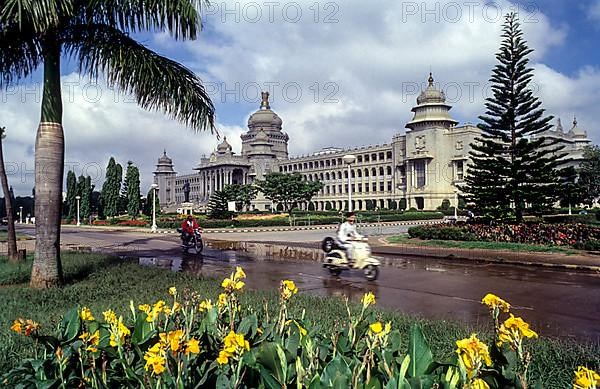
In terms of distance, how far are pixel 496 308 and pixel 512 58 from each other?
71.0ft

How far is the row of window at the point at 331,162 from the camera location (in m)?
78.0

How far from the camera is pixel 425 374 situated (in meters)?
1.94

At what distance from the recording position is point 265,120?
105562mm

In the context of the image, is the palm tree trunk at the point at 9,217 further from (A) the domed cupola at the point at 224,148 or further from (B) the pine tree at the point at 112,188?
(A) the domed cupola at the point at 224,148

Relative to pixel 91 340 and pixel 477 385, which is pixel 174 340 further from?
pixel 477 385

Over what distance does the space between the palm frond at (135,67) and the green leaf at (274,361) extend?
7450mm

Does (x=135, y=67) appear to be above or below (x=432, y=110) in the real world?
below

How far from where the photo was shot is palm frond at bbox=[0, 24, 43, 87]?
8.45 meters

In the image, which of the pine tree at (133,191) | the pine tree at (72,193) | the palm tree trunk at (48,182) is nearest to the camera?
the palm tree trunk at (48,182)

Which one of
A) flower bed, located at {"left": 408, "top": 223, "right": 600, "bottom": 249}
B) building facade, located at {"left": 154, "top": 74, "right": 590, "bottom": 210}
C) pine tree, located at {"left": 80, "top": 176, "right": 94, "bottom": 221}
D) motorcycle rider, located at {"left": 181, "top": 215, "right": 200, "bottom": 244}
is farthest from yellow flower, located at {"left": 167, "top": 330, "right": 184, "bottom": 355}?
pine tree, located at {"left": 80, "top": 176, "right": 94, "bottom": 221}

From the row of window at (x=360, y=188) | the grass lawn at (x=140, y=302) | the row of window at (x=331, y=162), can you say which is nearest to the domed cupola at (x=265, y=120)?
the row of window at (x=331, y=162)

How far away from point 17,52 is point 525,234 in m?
16.4

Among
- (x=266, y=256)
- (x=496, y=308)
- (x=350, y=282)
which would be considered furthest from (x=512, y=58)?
(x=496, y=308)

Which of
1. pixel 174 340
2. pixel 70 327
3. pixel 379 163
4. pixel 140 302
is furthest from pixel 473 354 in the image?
pixel 379 163
